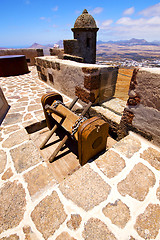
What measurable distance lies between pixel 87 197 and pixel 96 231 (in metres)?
0.31

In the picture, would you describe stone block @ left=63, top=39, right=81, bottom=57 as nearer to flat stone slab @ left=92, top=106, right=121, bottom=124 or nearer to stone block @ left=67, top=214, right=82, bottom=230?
flat stone slab @ left=92, top=106, right=121, bottom=124

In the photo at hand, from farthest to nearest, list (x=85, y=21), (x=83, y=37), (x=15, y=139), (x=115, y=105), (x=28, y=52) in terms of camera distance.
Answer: (x=83, y=37) < (x=85, y=21) < (x=28, y=52) < (x=115, y=105) < (x=15, y=139)

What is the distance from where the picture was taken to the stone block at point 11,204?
1290mm

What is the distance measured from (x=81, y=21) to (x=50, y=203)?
15.7 m

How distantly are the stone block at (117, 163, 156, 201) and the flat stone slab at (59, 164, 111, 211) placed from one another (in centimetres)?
21

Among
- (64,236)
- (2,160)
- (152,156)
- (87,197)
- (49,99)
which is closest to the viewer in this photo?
(64,236)

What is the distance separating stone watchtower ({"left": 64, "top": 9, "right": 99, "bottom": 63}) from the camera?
1175cm

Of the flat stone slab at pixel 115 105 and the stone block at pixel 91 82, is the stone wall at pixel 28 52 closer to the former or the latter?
the stone block at pixel 91 82

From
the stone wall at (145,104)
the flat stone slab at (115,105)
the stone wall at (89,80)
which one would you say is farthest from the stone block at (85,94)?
the stone wall at (145,104)

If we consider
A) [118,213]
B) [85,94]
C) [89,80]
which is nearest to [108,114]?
[85,94]

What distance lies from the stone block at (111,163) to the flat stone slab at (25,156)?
1043mm

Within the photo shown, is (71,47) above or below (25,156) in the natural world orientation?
above

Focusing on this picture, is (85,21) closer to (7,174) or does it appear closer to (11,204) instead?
(7,174)

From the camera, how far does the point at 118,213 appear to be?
1256 millimetres
